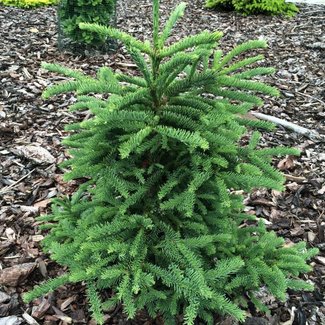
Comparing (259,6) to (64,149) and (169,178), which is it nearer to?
(64,149)

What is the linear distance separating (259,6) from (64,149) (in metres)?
6.02

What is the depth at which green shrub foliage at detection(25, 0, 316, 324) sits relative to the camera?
2.23m

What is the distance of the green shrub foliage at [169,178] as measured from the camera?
2.23 metres

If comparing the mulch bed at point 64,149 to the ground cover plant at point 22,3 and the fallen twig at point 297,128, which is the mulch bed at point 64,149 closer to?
the fallen twig at point 297,128

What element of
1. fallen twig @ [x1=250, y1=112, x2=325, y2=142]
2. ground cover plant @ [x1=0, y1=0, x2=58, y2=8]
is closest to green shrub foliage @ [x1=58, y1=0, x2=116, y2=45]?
ground cover plant @ [x1=0, y1=0, x2=58, y2=8]

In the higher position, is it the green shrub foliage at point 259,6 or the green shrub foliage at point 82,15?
the green shrub foliage at point 82,15

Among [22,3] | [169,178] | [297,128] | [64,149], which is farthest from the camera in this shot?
[22,3]

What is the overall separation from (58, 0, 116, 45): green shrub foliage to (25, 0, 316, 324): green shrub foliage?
4.40 metres

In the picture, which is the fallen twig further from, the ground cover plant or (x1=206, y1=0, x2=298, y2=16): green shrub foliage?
the ground cover plant

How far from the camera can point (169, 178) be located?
7.93 ft

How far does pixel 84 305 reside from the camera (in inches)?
121

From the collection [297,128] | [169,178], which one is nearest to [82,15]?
[297,128]

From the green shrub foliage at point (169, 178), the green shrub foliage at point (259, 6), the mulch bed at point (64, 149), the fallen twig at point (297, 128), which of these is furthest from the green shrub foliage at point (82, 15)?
the green shrub foliage at point (169, 178)

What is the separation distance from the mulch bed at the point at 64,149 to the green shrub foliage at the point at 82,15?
0.30 m
